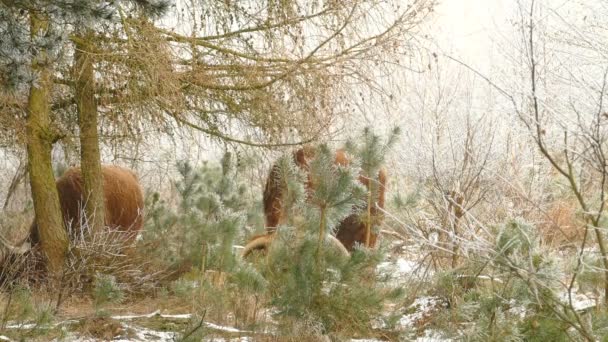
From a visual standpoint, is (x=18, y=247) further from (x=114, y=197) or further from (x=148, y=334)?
(x=148, y=334)

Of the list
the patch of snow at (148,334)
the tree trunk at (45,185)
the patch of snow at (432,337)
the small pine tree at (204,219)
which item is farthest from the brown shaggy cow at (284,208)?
the tree trunk at (45,185)

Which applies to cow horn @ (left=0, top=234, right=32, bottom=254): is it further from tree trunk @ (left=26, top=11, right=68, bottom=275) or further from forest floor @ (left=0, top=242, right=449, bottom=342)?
forest floor @ (left=0, top=242, right=449, bottom=342)

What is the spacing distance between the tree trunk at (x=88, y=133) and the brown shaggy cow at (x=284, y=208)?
157 cm

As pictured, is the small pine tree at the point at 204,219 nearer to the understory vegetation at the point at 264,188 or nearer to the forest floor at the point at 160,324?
the understory vegetation at the point at 264,188

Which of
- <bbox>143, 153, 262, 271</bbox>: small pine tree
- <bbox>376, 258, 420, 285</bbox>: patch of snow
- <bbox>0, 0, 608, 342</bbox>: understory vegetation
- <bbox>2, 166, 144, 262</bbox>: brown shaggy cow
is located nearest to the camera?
<bbox>0, 0, 608, 342</bbox>: understory vegetation

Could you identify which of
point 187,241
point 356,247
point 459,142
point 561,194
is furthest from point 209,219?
point 561,194

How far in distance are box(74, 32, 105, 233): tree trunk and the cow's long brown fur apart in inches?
20.6

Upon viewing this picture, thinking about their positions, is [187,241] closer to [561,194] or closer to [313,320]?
[313,320]

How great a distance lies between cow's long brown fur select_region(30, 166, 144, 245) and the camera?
9.62 meters

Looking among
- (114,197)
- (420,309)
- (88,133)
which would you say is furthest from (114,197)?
(420,309)

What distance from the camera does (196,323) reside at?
21.4ft

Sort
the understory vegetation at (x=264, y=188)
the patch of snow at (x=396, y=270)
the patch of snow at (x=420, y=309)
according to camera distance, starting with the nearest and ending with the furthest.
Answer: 1. the understory vegetation at (x=264, y=188)
2. the patch of snow at (x=396, y=270)
3. the patch of snow at (x=420, y=309)

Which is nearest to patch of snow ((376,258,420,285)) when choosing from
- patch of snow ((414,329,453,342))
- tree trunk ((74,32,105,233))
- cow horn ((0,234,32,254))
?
patch of snow ((414,329,453,342))

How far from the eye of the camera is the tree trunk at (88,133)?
25.7ft
